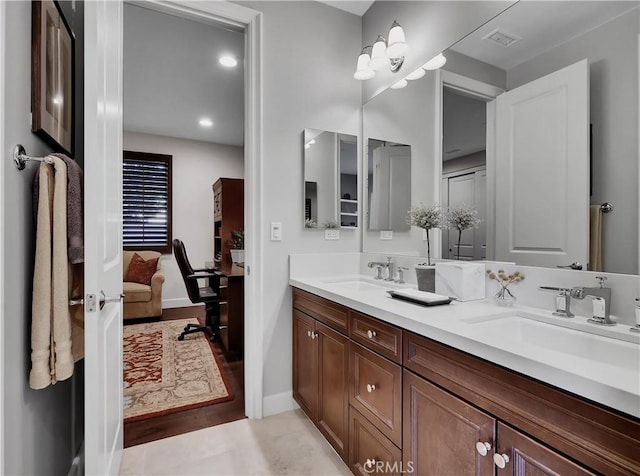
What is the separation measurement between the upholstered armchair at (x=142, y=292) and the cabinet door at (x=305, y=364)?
9.65ft

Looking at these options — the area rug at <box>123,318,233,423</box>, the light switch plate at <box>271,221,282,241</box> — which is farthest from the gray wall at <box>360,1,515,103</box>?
the area rug at <box>123,318,233,423</box>

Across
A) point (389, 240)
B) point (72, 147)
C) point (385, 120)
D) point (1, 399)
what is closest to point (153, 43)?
point (72, 147)

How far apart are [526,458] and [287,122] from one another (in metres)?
1.96

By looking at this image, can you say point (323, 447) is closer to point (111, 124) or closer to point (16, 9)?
point (111, 124)

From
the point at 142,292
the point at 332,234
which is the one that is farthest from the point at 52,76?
the point at 142,292

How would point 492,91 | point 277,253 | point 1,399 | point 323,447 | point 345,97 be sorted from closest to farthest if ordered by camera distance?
point 1,399, point 492,91, point 323,447, point 277,253, point 345,97

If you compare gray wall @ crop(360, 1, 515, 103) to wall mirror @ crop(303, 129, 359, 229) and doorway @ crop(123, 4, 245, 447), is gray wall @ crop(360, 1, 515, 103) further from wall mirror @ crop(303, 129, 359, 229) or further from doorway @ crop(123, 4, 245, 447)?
doorway @ crop(123, 4, 245, 447)

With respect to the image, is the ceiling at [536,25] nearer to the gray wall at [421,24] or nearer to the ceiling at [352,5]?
the gray wall at [421,24]

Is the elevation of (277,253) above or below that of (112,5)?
below

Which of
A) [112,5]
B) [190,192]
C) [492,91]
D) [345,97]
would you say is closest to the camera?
[112,5]

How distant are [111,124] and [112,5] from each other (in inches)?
18.9

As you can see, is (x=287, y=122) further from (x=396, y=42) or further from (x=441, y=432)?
(x=441, y=432)

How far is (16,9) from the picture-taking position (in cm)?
93

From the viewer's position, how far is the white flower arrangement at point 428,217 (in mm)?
1779
